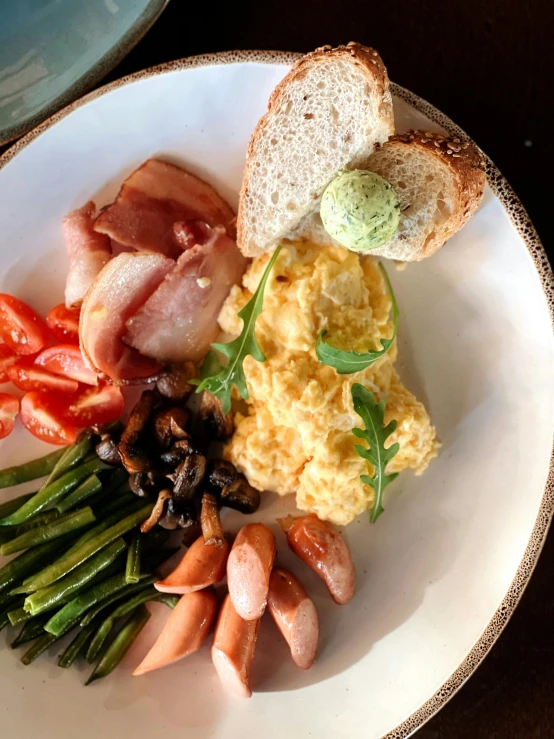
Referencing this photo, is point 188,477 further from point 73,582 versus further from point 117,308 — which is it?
point 117,308

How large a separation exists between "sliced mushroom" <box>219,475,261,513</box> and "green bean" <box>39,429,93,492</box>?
0.54 m

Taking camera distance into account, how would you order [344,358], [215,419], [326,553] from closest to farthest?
[344,358], [326,553], [215,419]

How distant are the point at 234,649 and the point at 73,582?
625mm

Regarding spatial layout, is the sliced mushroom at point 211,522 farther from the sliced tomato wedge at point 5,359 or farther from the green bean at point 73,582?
the sliced tomato wedge at point 5,359

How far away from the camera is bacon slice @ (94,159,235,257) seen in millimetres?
2262

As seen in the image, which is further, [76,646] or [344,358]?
[76,646]

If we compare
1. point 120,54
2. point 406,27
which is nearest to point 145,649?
point 120,54

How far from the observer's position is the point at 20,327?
2.29 m

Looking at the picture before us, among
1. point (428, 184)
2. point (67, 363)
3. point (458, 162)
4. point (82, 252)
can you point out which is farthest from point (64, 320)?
point (458, 162)

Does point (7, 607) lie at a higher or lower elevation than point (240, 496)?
higher

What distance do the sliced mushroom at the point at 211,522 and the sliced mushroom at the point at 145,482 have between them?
18 centimetres

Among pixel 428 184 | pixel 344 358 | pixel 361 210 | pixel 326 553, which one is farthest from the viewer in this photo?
pixel 326 553

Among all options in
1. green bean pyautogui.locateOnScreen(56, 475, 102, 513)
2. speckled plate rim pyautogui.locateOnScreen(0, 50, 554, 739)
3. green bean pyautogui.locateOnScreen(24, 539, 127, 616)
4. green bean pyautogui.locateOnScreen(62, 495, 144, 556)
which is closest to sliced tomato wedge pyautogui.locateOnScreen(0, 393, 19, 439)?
green bean pyautogui.locateOnScreen(56, 475, 102, 513)

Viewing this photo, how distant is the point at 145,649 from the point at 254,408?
103cm
